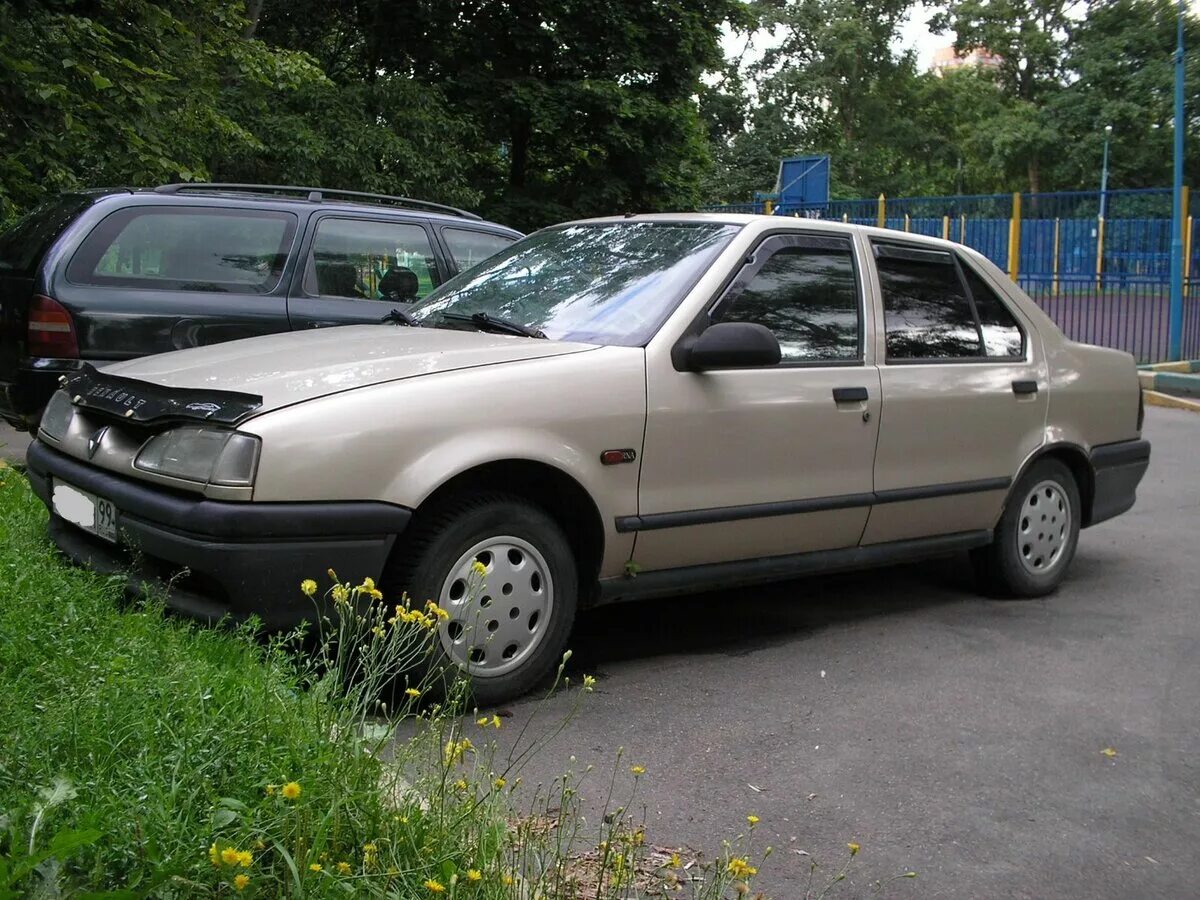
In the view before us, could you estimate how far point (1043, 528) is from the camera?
6.12m

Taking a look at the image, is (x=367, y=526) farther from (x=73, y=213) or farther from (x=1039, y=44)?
(x=1039, y=44)

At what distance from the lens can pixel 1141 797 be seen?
3.81 m

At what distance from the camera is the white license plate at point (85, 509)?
4.01 m

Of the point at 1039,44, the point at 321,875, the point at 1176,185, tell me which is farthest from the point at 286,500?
the point at 1039,44

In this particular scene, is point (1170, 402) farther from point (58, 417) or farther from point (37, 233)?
point (58, 417)

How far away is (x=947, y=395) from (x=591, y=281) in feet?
5.46

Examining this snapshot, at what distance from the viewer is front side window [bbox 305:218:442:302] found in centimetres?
756

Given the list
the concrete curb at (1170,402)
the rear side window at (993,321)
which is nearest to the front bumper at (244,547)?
the rear side window at (993,321)

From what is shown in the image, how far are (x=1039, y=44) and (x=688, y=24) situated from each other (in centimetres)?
3569

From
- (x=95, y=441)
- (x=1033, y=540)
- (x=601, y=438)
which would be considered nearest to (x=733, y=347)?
(x=601, y=438)

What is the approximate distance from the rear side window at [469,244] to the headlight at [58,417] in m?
3.74

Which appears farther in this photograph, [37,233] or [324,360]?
[37,233]

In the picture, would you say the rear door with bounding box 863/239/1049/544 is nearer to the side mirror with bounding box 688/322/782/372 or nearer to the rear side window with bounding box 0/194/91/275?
the side mirror with bounding box 688/322/782/372

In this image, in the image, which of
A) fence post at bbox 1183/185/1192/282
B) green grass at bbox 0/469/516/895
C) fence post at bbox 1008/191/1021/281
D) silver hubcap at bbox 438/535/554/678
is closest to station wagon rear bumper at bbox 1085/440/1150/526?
silver hubcap at bbox 438/535/554/678
